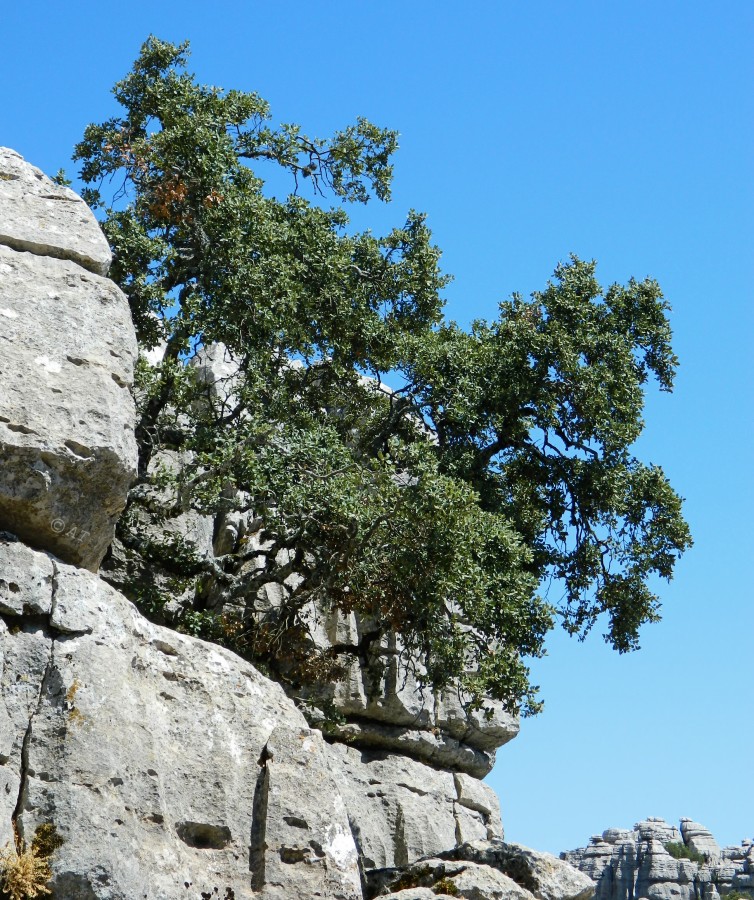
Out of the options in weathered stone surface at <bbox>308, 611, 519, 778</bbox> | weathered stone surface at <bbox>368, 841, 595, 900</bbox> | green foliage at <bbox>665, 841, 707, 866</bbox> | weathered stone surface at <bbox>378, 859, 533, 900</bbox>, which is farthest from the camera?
green foliage at <bbox>665, 841, 707, 866</bbox>

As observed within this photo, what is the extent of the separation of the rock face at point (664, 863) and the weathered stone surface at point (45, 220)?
82.8 meters

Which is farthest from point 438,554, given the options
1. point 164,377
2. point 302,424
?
point 164,377

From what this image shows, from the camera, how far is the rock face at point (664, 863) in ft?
295

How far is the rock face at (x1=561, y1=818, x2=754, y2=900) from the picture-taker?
89812 millimetres

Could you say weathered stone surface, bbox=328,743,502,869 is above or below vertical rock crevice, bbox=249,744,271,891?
above

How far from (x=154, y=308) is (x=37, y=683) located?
9687mm

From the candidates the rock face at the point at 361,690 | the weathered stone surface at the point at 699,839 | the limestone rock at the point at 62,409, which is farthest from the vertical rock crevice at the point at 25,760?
the weathered stone surface at the point at 699,839

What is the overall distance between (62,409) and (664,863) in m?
90.4

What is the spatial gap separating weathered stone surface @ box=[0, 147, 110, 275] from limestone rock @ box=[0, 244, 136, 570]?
0.75 ft

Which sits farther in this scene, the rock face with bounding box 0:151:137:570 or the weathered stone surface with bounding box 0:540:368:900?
the rock face with bounding box 0:151:137:570

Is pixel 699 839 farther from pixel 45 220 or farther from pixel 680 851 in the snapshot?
pixel 45 220

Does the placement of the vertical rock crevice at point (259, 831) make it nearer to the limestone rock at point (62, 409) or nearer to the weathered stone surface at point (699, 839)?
the limestone rock at point (62, 409)

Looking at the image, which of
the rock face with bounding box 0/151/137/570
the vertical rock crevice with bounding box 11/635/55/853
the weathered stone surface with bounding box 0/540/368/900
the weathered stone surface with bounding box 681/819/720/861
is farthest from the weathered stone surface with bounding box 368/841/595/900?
the weathered stone surface with bounding box 681/819/720/861

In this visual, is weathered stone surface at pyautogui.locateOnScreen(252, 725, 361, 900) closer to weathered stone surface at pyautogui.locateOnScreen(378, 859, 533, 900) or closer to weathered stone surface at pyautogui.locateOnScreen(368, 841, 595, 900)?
weathered stone surface at pyautogui.locateOnScreen(378, 859, 533, 900)
